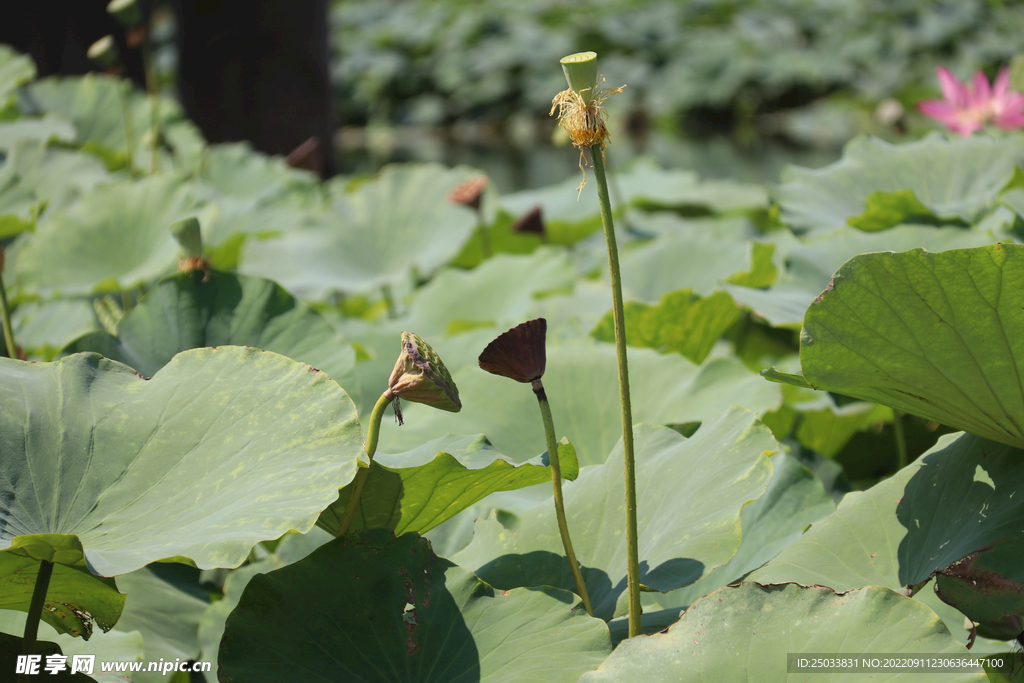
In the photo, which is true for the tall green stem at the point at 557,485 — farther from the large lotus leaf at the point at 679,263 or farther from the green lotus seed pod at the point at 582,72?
the large lotus leaf at the point at 679,263

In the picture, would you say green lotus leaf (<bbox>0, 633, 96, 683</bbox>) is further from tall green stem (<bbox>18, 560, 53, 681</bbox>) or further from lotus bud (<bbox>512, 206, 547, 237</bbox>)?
lotus bud (<bbox>512, 206, 547, 237</bbox>)

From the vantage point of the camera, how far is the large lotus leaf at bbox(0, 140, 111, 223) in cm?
108

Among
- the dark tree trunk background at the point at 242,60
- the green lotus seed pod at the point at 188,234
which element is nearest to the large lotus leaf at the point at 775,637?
the green lotus seed pod at the point at 188,234

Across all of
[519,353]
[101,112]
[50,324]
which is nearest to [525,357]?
[519,353]

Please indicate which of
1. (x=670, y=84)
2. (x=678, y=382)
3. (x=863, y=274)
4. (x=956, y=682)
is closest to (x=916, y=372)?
(x=863, y=274)

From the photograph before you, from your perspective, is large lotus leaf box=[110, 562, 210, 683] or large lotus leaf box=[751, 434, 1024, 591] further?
large lotus leaf box=[110, 562, 210, 683]

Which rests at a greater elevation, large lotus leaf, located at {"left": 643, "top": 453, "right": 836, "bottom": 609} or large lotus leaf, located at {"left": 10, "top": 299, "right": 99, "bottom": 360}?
large lotus leaf, located at {"left": 10, "top": 299, "right": 99, "bottom": 360}

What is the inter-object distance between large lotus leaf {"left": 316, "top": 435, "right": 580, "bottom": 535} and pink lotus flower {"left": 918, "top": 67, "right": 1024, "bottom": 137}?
120cm

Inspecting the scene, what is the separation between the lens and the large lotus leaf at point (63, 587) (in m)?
0.43

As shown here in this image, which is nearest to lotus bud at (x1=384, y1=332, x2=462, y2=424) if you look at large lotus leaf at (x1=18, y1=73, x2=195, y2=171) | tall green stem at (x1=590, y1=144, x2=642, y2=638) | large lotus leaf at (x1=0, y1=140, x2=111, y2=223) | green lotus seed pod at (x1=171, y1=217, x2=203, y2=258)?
tall green stem at (x1=590, y1=144, x2=642, y2=638)

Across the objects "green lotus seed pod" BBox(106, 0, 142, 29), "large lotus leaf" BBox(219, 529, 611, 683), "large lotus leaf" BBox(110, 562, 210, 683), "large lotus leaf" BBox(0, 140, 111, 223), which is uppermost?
"green lotus seed pod" BBox(106, 0, 142, 29)

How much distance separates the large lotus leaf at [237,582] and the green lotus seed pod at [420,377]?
21 cm

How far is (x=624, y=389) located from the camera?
44 cm

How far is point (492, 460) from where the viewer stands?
51cm
